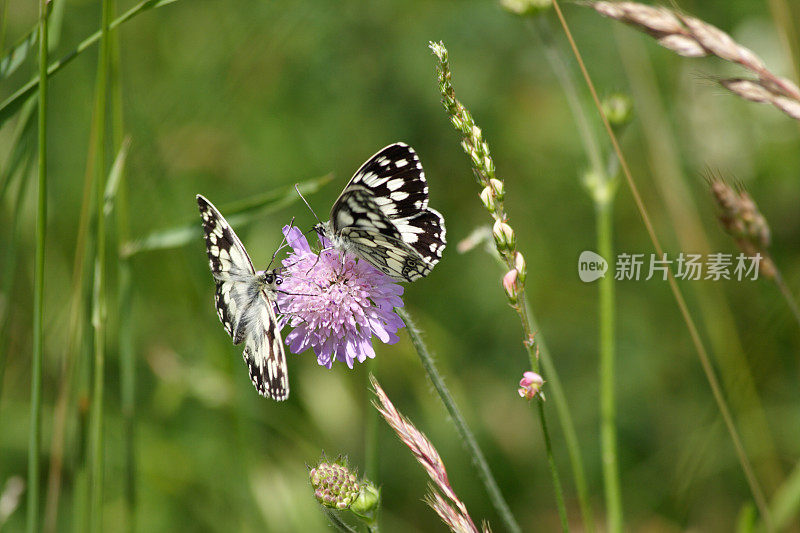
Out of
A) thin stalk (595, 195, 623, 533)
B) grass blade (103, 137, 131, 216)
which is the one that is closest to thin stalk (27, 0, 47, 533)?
grass blade (103, 137, 131, 216)

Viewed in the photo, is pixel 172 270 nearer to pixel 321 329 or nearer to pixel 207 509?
pixel 207 509

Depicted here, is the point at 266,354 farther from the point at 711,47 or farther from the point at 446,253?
the point at 446,253

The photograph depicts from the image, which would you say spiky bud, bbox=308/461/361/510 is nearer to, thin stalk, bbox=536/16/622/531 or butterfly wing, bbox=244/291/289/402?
butterfly wing, bbox=244/291/289/402

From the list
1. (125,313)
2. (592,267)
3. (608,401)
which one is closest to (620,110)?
(592,267)

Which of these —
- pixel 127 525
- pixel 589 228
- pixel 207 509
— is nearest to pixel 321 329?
pixel 127 525

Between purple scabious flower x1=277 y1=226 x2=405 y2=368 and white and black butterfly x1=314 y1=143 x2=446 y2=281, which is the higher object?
white and black butterfly x1=314 y1=143 x2=446 y2=281

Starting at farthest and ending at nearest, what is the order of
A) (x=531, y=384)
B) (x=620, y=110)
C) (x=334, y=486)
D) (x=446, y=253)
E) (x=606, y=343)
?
(x=446, y=253), (x=620, y=110), (x=606, y=343), (x=334, y=486), (x=531, y=384)
